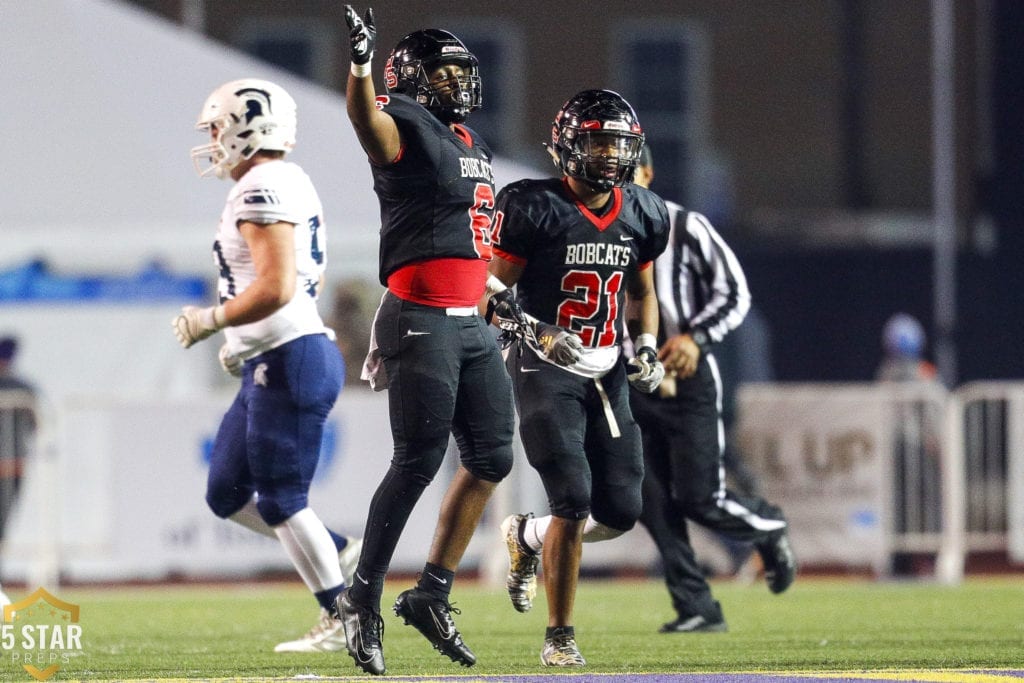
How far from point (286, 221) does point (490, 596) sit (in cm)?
526

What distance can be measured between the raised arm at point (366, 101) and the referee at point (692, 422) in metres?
2.53

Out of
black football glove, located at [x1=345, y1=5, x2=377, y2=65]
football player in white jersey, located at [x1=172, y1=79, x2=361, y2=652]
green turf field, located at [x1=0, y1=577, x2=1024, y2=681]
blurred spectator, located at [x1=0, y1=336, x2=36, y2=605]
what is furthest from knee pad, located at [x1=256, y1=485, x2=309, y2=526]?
blurred spectator, located at [x1=0, y1=336, x2=36, y2=605]

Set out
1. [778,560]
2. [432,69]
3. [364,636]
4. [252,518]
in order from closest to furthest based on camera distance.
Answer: [364,636], [432,69], [252,518], [778,560]

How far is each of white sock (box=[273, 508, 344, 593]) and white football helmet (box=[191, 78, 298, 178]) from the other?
1333 mm

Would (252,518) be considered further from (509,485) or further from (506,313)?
(509,485)

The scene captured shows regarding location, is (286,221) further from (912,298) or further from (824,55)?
(824,55)

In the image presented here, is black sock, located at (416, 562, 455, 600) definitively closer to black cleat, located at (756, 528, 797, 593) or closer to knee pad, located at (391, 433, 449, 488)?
knee pad, located at (391, 433, 449, 488)

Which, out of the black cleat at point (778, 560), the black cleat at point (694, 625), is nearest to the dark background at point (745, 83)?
the black cleat at point (778, 560)

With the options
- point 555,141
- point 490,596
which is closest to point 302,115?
point 490,596

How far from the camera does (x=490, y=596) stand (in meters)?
12.0

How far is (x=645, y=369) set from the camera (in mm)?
7445

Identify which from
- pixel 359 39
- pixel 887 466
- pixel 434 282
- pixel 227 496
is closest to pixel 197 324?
pixel 434 282

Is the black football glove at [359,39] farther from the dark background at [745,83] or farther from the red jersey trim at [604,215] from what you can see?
the dark background at [745,83]

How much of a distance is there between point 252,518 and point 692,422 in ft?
7.06
